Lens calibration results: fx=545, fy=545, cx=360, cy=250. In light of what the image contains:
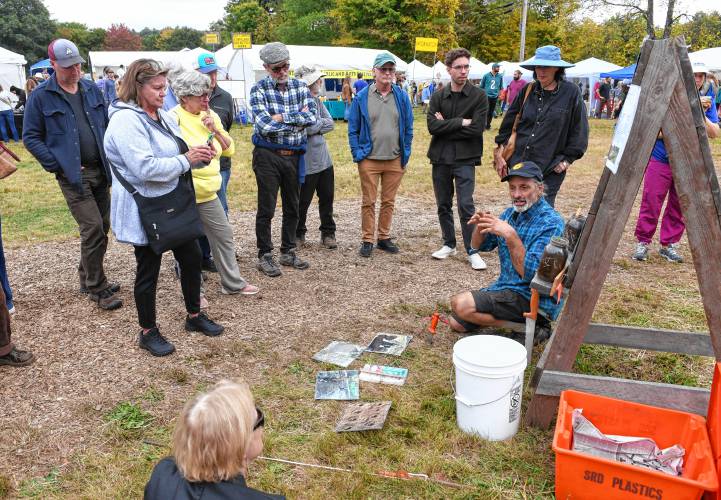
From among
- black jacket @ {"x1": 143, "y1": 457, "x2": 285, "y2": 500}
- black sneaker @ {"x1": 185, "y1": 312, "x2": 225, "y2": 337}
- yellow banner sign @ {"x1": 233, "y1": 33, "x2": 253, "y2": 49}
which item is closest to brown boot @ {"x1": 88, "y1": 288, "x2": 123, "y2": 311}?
black sneaker @ {"x1": 185, "y1": 312, "x2": 225, "y2": 337}

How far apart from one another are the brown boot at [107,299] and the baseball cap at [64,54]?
1.82 meters

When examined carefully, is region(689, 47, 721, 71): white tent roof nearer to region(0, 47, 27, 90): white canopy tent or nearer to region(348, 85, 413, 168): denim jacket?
region(348, 85, 413, 168): denim jacket

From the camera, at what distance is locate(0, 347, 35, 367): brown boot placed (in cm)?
365

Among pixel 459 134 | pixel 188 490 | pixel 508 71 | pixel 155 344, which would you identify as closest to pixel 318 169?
pixel 459 134

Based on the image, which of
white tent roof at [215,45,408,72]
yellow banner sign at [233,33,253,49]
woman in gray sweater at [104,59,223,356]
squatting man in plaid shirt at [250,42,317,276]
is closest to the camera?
woman in gray sweater at [104,59,223,356]

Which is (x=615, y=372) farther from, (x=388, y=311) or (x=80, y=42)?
(x=80, y=42)

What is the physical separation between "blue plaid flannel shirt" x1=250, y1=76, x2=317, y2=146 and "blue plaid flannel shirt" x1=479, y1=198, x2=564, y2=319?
221 centimetres

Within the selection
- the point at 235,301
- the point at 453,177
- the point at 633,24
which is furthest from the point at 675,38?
the point at 633,24

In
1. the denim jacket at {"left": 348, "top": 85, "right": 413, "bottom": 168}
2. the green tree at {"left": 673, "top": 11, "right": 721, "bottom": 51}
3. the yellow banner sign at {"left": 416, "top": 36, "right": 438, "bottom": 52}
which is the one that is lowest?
the denim jacket at {"left": 348, "top": 85, "right": 413, "bottom": 168}

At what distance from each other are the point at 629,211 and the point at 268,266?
3.52 metres

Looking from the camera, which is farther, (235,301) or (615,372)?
(235,301)

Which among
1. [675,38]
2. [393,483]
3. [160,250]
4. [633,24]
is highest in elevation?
[633,24]

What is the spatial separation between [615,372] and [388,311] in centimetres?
177

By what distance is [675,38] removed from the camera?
2.31 m
